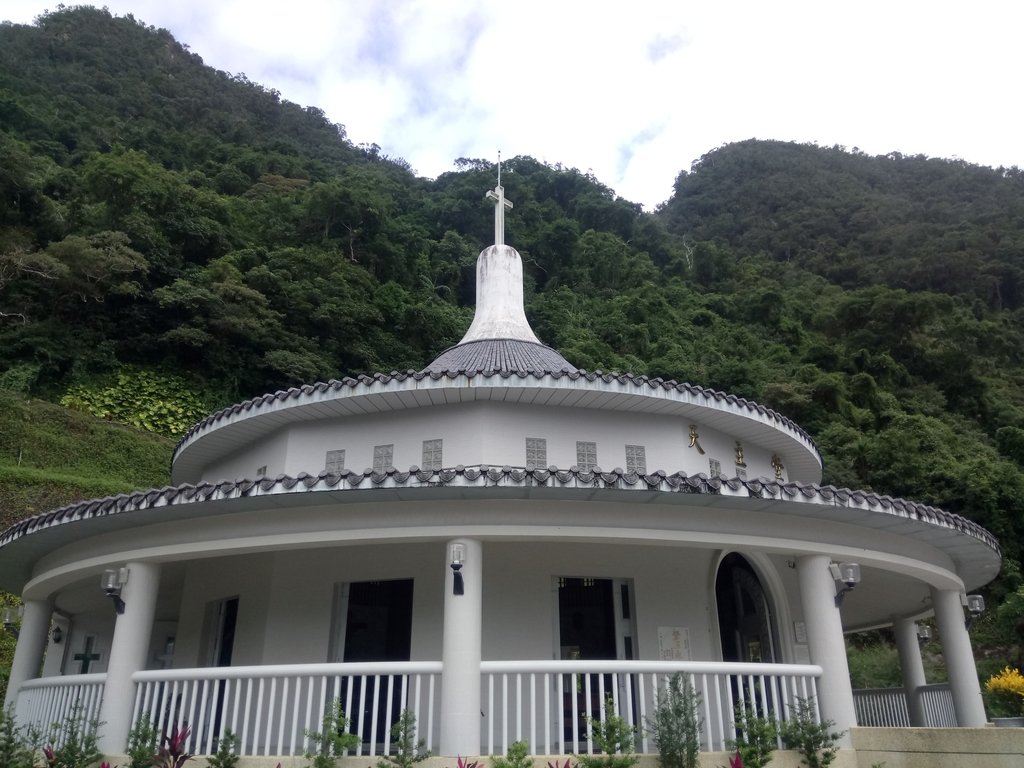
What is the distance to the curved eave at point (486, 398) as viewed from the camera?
10688mm

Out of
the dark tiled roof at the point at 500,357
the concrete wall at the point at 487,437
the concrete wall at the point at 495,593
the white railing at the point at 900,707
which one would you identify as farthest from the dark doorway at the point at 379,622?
the white railing at the point at 900,707

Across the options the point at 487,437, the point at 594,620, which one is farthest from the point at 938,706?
the point at 487,437

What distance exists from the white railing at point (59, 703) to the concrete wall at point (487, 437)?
3.55 metres

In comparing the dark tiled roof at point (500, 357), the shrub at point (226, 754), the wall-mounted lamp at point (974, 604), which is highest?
the dark tiled roof at point (500, 357)

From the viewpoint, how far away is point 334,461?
11531 millimetres

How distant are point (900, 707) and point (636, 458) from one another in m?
6.60

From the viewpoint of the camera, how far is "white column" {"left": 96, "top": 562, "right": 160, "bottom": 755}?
8.41 m

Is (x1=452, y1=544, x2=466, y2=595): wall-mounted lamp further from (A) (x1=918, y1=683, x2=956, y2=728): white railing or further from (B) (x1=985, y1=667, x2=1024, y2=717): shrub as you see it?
(A) (x1=918, y1=683, x2=956, y2=728): white railing

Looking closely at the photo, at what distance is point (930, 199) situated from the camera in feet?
268

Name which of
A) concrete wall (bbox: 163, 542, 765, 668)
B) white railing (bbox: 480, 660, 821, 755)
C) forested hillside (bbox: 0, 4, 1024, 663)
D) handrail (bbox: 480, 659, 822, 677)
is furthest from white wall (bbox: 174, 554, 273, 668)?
forested hillside (bbox: 0, 4, 1024, 663)

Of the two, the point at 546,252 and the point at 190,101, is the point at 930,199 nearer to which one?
the point at 546,252

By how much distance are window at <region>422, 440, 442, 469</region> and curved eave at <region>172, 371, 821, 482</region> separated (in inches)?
21.2

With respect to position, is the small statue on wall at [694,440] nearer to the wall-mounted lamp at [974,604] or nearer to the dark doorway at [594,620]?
the dark doorway at [594,620]

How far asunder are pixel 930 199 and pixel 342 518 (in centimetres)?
8719
